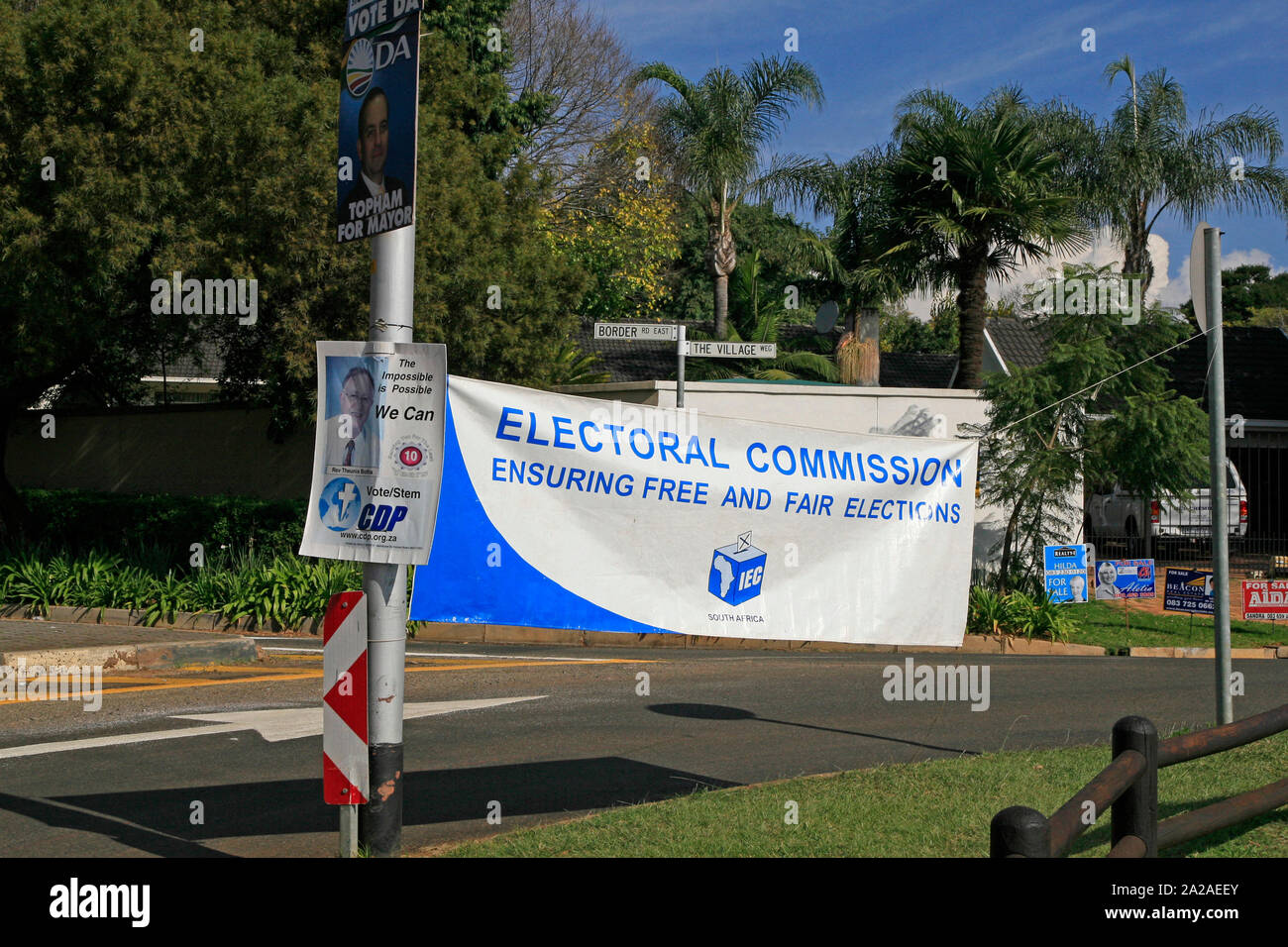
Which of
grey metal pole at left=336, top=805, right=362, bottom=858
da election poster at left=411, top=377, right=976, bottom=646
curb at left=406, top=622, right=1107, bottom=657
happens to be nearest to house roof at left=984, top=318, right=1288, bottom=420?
curb at left=406, top=622, right=1107, bottom=657

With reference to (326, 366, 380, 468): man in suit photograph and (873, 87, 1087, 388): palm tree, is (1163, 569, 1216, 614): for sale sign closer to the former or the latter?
(873, 87, 1087, 388): palm tree

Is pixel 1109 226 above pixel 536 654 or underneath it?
above

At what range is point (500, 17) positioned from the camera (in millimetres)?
27312

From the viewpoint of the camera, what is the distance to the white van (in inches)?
1006

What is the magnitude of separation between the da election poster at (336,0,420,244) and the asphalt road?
3.30 meters

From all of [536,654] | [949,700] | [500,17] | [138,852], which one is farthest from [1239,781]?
[500,17]

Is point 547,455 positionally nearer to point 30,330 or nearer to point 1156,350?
point 30,330

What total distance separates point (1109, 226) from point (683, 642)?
850 inches

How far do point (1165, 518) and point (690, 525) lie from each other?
80.2 feet

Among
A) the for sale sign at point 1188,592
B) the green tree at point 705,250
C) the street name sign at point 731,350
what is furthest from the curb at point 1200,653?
the green tree at point 705,250

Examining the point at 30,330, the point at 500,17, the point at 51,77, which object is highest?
the point at 500,17

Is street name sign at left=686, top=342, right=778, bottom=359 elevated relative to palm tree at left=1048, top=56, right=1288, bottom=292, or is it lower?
lower

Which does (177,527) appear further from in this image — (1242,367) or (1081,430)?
(1242,367)

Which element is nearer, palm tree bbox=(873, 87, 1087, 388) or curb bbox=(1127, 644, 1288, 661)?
curb bbox=(1127, 644, 1288, 661)
